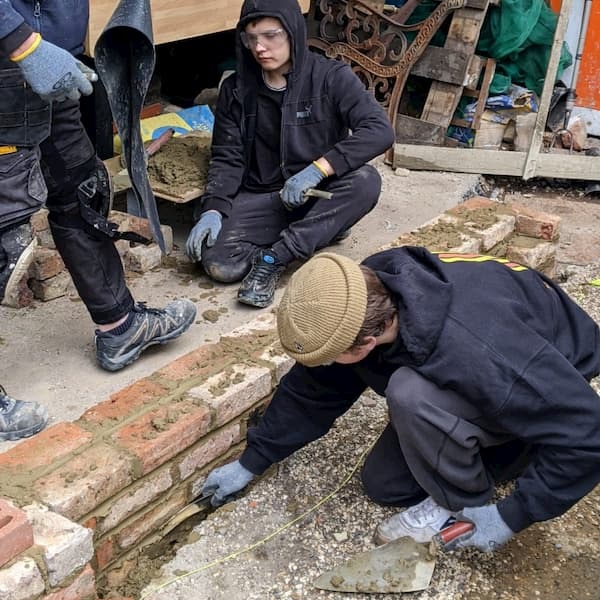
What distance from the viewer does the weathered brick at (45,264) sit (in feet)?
11.1

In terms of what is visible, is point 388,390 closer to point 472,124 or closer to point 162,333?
point 162,333

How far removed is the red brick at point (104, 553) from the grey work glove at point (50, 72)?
50.5 inches

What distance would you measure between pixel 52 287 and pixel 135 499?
4.19 feet

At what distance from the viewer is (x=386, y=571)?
2.37 metres

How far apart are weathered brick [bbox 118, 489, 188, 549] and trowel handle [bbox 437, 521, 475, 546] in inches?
34.0

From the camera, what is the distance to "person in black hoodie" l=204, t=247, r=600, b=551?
2057 millimetres

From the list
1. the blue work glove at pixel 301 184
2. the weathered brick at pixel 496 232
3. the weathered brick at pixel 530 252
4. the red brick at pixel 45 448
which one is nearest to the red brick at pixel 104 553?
the red brick at pixel 45 448

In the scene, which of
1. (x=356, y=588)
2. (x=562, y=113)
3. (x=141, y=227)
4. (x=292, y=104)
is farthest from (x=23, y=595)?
(x=562, y=113)

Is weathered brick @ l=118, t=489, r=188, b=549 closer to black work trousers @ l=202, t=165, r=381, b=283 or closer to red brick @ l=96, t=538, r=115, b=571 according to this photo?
red brick @ l=96, t=538, r=115, b=571

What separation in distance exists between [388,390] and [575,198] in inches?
159

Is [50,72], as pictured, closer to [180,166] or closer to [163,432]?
[163,432]

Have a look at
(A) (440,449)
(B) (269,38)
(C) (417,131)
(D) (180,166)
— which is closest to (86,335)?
(D) (180,166)

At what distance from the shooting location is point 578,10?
20.0 feet

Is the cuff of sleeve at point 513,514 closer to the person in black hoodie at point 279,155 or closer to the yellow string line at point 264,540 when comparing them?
the yellow string line at point 264,540
